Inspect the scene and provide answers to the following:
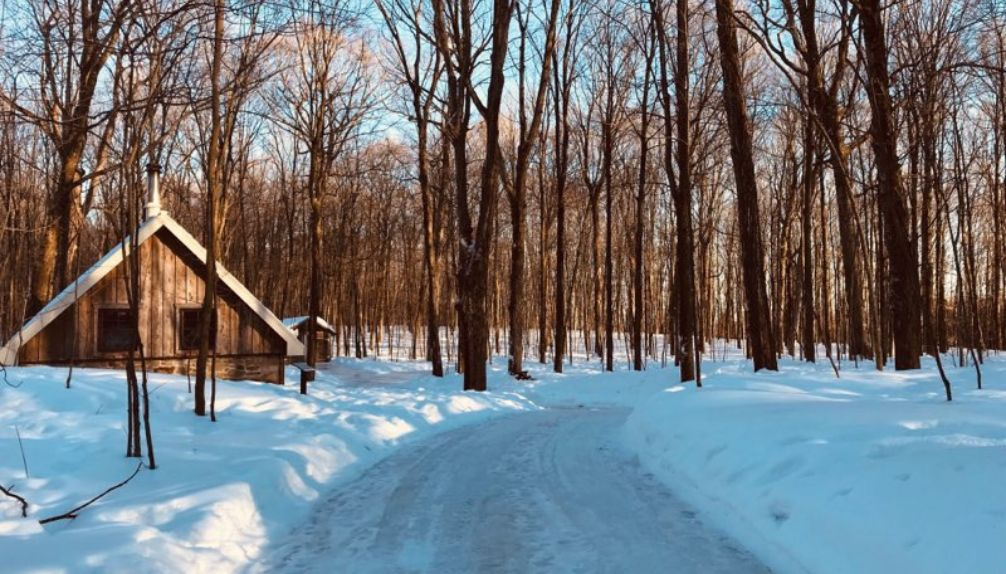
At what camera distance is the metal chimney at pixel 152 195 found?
15477mm

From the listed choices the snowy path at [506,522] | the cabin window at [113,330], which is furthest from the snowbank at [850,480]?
the cabin window at [113,330]

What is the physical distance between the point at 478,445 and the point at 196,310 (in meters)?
10.2

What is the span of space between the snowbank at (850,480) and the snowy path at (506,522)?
0.35m

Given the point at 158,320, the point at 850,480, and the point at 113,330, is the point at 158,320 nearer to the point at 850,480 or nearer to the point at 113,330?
the point at 113,330

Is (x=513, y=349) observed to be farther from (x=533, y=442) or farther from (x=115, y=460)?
(x=115, y=460)

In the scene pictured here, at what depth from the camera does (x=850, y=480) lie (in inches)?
184

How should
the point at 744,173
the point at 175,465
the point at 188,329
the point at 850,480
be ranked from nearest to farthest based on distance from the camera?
the point at 850,480
the point at 175,465
the point at 744,173
the point at 188,329

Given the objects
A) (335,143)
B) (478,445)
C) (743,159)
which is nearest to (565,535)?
(478,445)

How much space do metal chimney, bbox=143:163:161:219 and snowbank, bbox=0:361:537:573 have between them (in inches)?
177

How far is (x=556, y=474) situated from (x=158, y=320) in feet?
40.9

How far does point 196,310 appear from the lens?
16.6 metres

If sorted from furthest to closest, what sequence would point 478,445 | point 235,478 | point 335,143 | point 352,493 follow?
point 335,143 → point 478,445 → point 352,493 → point 235,478

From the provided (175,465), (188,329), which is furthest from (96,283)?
(175,465)

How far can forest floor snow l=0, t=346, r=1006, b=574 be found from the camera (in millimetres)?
4062
